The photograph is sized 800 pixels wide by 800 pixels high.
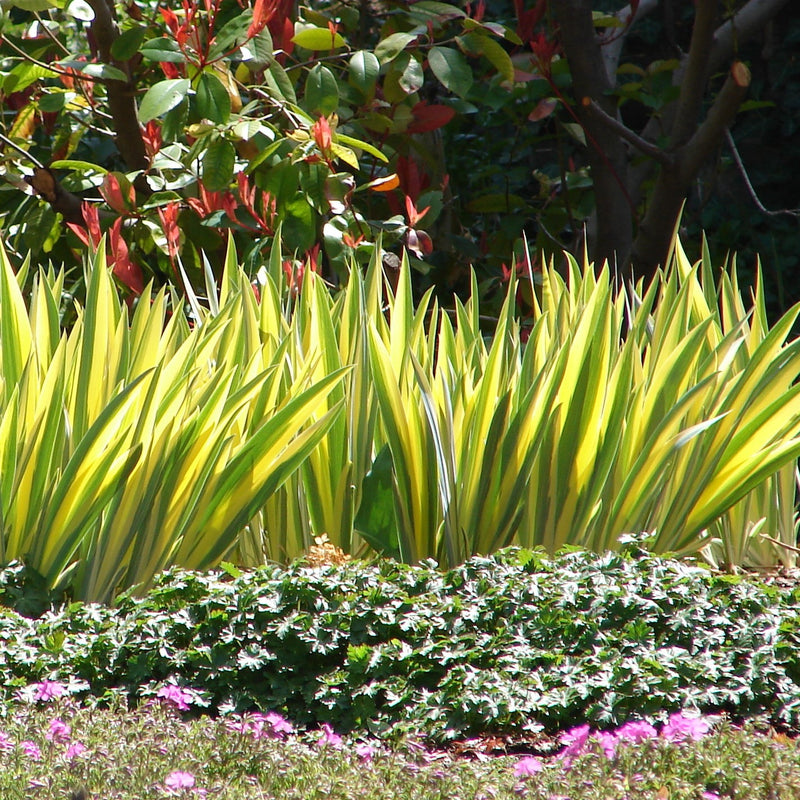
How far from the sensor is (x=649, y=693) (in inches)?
61.3

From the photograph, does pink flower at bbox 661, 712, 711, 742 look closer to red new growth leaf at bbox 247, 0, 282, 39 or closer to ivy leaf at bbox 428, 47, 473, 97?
red new growth leaf at bbox 247, 0, 282, 39

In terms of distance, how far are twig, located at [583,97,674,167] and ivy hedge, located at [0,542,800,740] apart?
193 centimetres

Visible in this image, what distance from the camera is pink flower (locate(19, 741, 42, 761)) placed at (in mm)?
1318

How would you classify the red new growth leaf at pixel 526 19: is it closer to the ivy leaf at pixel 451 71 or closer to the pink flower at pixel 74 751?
the ivy leaf at pixel 451 71

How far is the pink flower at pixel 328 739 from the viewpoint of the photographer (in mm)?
1411

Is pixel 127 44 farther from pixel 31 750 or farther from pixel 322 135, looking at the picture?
pixel 31 750

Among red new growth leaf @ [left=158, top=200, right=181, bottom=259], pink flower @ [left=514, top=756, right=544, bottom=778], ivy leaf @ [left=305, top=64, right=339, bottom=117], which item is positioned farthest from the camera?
ivy leaf @ [left=305, top=64, right=339, bottom=117]

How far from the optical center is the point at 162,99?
8.64ft

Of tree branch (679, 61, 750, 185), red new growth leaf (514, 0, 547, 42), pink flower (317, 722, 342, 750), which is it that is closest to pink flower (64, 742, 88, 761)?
pink flower (317, 722, 342, 750)

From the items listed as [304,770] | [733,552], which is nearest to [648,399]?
[733,552]

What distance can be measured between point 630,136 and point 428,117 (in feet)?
2.15

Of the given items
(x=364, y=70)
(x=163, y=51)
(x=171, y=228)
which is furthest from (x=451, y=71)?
(x=171, y=228)

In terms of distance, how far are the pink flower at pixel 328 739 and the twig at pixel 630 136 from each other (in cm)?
237

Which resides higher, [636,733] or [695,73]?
[695,73]
